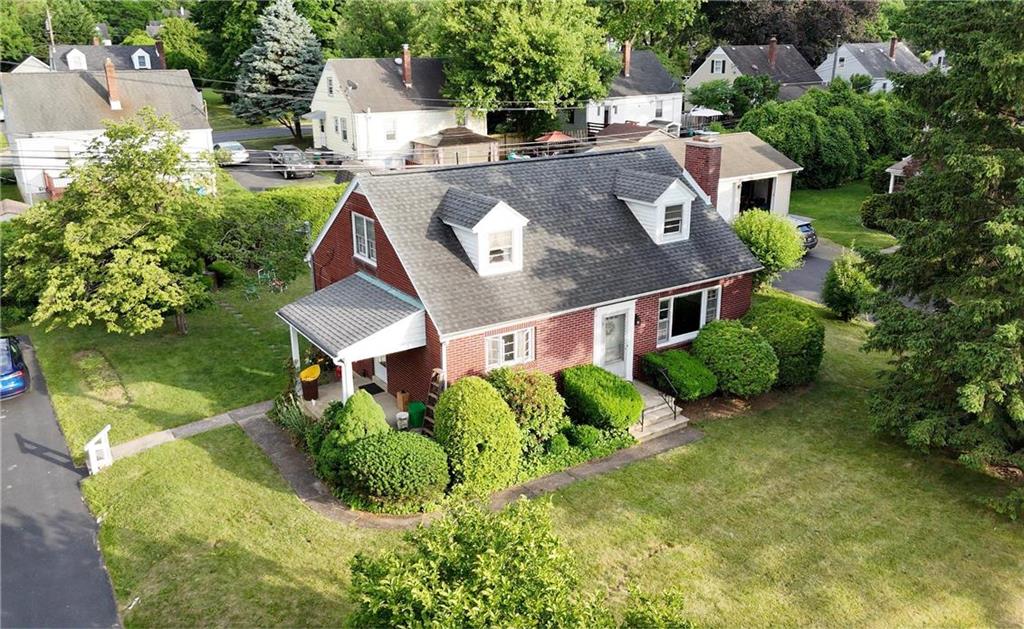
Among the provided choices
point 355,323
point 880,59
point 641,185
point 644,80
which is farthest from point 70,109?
point 880,59

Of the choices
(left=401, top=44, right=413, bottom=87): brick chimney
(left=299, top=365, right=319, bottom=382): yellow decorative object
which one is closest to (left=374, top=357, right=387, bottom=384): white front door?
(left=299, top=365, right=319, bottom=382): yellow decorative object

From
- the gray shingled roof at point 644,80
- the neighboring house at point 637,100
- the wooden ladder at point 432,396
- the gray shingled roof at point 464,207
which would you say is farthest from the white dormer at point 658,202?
the gray shingled roof at point 644,80

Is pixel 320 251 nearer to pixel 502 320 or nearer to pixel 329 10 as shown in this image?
pixel 502 320

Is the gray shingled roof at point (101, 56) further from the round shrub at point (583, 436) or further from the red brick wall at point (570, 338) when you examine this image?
the round shrub at point (583, 436)

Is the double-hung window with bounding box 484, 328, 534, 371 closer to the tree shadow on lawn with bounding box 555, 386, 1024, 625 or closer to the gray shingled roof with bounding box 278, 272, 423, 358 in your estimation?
the gray shingled roof with bounding box 278, 272, 423, 358

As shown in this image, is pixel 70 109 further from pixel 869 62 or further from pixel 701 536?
pixel 869 62
